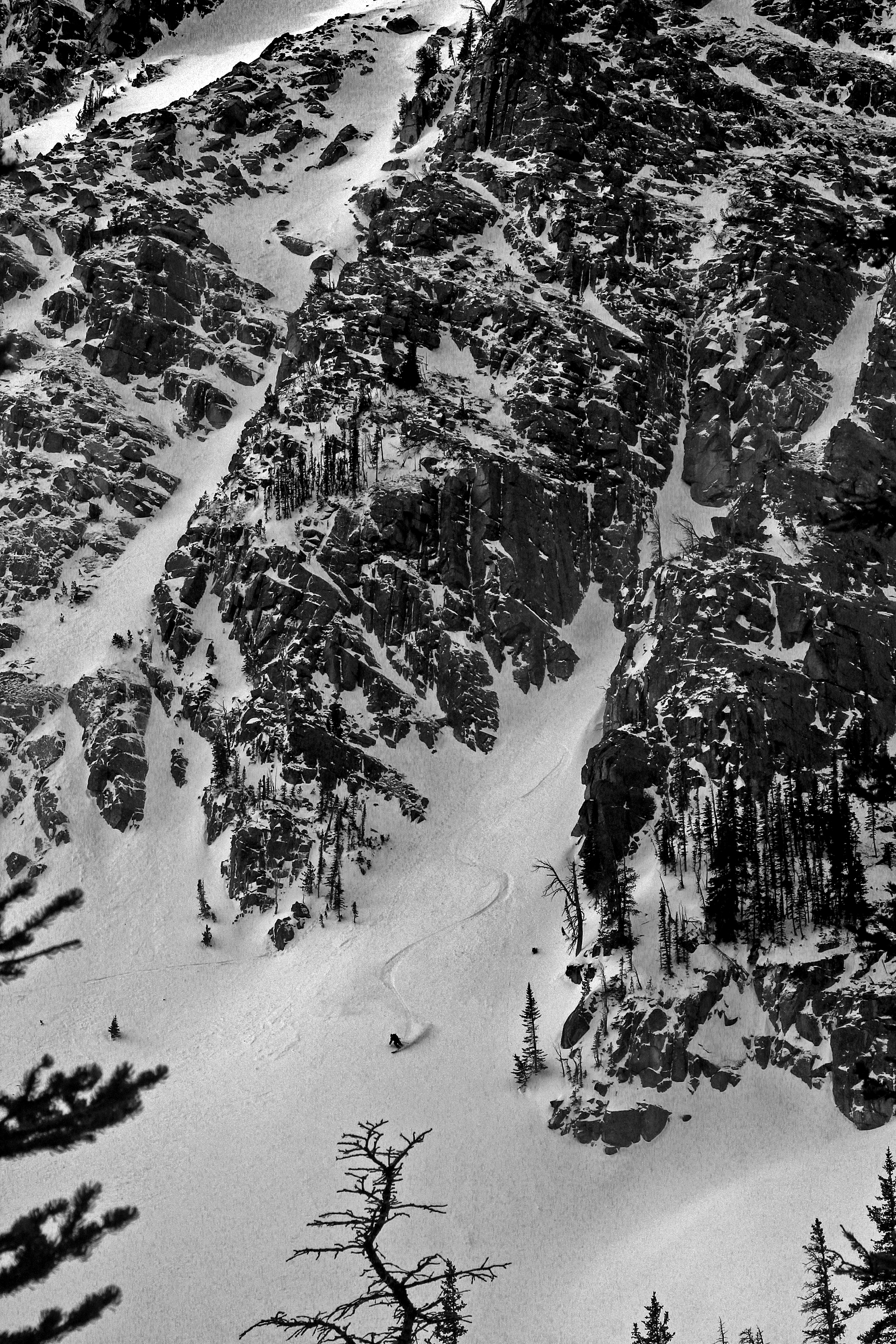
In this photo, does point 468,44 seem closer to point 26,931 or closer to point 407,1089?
point 407,1089

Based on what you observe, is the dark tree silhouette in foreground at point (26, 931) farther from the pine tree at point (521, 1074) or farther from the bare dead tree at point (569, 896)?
the bare dead tree at point (569, 896)

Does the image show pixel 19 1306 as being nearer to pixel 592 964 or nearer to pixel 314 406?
pixel 592 964

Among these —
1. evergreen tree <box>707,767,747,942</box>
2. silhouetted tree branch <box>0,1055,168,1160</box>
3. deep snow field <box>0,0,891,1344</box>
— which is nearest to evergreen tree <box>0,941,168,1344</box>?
silhouetted tree branch <box>0,1055,168,1160</box>

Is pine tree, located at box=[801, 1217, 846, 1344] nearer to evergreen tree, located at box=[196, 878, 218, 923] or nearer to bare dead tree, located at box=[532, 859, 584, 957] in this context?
bare dead tree, located at box=[532, 859, 584, 957]

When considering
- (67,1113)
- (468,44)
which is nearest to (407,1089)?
(67,1113)

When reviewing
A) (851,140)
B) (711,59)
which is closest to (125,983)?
(851,140)

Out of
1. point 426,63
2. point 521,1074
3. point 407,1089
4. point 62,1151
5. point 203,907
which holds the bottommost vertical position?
point 407,1089
